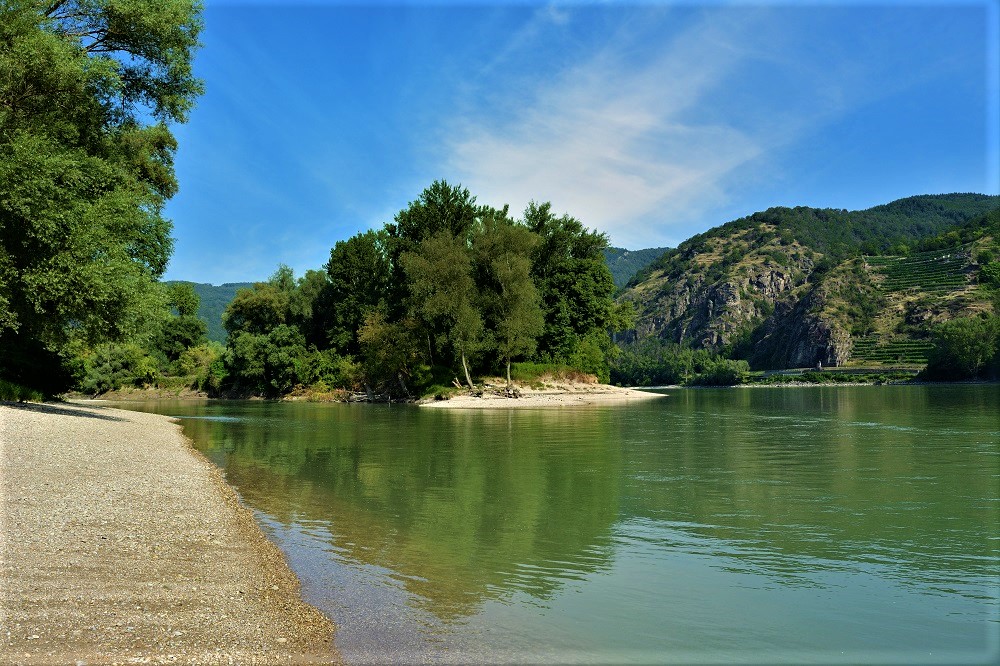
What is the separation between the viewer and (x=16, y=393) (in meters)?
34.8

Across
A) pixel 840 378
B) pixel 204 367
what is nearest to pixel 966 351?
pixel 840 378

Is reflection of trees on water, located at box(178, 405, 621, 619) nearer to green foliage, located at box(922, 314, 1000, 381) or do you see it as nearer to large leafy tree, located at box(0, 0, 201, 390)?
large leafy tree, located at box(0, 0, 201, 390)

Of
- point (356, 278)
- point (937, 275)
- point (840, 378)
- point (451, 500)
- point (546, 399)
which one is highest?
point (937, 275)

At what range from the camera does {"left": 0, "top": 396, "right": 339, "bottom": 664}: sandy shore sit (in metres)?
6.18

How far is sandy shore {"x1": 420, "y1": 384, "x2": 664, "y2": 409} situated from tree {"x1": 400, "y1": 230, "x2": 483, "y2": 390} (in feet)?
17.8

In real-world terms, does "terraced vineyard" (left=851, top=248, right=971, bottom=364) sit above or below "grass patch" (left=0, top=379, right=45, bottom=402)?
above

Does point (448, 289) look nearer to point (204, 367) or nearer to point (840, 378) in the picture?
point (204, 367)

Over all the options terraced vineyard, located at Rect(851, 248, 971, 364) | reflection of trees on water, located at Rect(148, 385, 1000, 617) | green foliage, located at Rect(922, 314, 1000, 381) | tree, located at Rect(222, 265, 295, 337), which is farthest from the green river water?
terraced vineyard, located at Rect(851, 248, 971, 364)

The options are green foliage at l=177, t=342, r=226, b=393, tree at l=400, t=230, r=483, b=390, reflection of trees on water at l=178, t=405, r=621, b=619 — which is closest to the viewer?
reflection of trees on water at l=178, t=405, r=621, b=619

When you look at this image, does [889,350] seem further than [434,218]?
Yes

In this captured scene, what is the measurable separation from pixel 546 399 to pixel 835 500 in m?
52.2

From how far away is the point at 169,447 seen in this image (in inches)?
906

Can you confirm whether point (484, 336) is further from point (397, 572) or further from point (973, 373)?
point (973, 373)

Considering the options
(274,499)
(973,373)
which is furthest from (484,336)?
(973,373)
